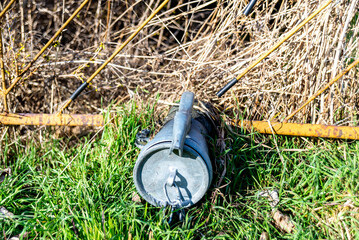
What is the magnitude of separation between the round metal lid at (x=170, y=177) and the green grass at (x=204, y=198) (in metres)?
0.10

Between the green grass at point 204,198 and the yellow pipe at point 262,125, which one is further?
the yellow pipe at point 262,125

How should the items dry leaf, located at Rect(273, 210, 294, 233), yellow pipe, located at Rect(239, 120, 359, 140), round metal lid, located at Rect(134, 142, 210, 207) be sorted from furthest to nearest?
yellow pipe, located at Rect(239, 120, 359, 140)
dry leaf, located at Rect(273, 210, 294, 233)
round metal lid, located at Rect(134, 142, 210, 207)

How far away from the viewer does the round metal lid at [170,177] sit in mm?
2115

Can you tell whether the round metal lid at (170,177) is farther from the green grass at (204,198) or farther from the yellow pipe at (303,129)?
the yellow pipe at (303,129)

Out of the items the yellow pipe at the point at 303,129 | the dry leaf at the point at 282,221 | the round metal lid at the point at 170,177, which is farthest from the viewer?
the yellow pipe at the point at 303,129

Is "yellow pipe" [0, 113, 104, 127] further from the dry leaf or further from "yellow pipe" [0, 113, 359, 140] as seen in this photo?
the dry leaf

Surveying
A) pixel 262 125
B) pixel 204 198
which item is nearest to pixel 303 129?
pixel 262 125

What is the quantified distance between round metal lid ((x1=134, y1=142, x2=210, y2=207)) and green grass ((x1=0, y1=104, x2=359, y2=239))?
0.33 ft

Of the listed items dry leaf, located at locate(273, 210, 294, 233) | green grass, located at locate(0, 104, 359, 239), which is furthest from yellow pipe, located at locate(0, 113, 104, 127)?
dry leaf, located at locate(273, 210, 294, 233)

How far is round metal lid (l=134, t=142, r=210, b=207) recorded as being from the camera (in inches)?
83.3

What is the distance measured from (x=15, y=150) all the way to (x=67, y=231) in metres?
1.31

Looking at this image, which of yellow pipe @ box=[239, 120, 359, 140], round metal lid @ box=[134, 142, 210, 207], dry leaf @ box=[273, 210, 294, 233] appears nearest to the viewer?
round metal lid @ box=[134, 142, 210, 207]

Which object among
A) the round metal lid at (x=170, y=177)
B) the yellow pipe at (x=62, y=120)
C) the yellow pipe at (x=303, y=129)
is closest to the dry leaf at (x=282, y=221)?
the round metal lid at (x=170, y=177)

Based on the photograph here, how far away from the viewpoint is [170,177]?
2.12 meters
